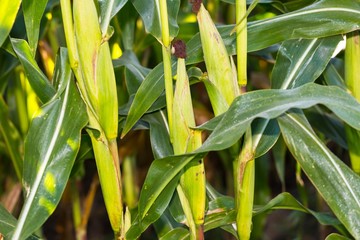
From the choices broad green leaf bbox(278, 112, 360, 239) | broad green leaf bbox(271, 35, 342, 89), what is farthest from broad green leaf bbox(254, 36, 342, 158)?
broad green leaf bbox(278, 112, 360, 239)

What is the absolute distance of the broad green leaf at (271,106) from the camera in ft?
3.52

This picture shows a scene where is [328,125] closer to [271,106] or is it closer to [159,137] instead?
[159,137]

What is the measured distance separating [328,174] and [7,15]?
579 mm

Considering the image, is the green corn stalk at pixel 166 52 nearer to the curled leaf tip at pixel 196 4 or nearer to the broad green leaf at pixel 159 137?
the curled leaf tip at pixel 196 4

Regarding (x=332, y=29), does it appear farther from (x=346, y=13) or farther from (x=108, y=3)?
(x=108, y=3)

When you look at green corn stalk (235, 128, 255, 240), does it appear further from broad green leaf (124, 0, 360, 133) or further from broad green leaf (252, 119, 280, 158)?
broad green leaf (124, 0, 360, 133)

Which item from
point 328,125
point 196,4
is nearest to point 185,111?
point 196,4

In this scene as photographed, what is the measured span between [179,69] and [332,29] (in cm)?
31

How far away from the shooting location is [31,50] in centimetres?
124

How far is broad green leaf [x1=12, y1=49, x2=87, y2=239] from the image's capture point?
3.89 feet

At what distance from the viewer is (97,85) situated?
3.84 feet

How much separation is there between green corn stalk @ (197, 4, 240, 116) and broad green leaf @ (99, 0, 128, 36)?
5.9 inches

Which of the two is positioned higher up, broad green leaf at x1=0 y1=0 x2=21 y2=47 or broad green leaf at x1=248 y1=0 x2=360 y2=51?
broad green leaf at x1=0 y1=0 x2=21 y2=47

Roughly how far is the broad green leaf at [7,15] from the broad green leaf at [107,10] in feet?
0.45
